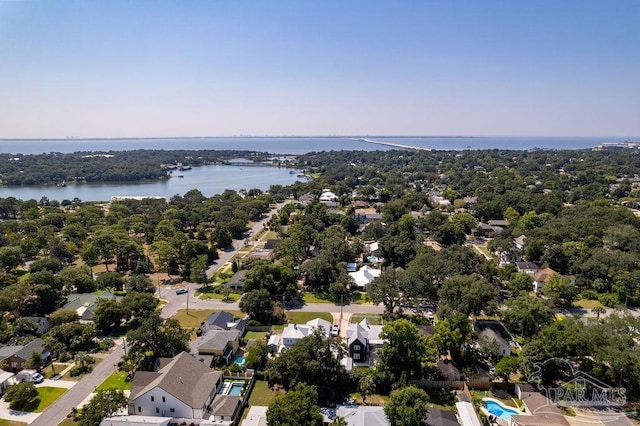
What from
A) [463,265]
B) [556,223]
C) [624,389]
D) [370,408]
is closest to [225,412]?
[370,408]

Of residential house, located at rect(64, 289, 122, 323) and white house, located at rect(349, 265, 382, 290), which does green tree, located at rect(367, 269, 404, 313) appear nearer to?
white house, located at rect(349, 265, 382, 290)

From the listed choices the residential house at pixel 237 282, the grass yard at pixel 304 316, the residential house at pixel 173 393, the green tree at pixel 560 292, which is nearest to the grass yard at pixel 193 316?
the residential house at pixel 237 282

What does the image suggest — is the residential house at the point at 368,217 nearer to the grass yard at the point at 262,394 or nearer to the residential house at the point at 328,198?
the residential house at the point at 328,198

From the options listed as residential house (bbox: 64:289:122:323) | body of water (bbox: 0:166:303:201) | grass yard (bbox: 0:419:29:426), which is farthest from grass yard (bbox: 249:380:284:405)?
body of water (bbox: 0:166:303:201)

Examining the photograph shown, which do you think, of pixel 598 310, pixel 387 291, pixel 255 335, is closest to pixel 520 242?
pixel 598 310

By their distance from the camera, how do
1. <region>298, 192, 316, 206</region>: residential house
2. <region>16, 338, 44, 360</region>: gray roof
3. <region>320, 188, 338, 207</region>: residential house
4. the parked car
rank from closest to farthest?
1. the parked car
2. <region>16, 338, 44, 360</region>: gray roof
3. <region>320, 188, 338, 207</region>: residential house
4. <region>298, 192, 316, 206</region>: residential house

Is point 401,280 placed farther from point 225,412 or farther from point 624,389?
point 225,412

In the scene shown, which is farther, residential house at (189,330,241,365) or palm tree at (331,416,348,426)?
residential house at (189,330,241,365)
